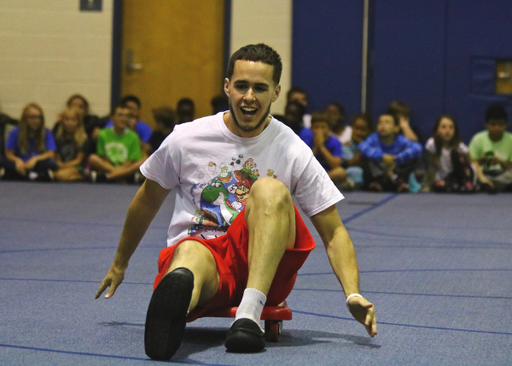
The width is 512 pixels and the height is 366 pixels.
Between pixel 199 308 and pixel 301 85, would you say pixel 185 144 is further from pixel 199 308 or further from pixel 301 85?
pixel 301 85

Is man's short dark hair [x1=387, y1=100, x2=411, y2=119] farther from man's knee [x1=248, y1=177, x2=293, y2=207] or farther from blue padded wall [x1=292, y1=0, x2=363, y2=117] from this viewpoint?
man's knee [x1=248, y1=177, x2=293, y2=207]

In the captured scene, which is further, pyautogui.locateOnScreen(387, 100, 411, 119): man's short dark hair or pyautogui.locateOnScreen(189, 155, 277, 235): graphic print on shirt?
pyautogui.locateOnScreen(387, 100, 411, 119): man's short dark hair

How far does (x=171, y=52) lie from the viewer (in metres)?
9.27

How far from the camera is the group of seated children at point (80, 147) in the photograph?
7969 millimetres

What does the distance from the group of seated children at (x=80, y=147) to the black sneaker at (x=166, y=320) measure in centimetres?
604

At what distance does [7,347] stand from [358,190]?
6.12m

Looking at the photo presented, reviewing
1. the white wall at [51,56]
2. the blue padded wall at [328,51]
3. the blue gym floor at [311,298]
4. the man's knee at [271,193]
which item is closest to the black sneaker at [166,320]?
the blue gym floor at [311,298]

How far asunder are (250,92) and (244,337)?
26.1 inches

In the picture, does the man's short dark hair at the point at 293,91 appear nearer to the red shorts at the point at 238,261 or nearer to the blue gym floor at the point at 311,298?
the blue gym floor at the point at 311,298

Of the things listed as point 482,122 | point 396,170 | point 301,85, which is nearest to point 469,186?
point 396,170

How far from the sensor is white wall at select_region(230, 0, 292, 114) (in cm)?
895

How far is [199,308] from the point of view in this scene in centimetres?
215

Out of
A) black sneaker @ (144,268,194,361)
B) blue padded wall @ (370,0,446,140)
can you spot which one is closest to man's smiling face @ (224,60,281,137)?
black sneaker @ (144,268,194,361)

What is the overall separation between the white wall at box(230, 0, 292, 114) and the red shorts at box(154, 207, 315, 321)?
6852 mm
